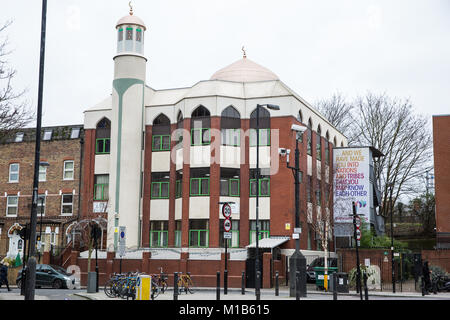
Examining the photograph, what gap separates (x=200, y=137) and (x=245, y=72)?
8.01 metres

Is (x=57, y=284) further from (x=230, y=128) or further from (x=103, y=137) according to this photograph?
(x=230, y=128)

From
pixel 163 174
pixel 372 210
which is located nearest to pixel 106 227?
pixel 163 174

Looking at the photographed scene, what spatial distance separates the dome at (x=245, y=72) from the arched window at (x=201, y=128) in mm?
5339

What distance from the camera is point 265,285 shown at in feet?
117

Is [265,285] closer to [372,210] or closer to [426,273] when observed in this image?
[426,273]

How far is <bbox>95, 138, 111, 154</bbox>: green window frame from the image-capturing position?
46.2 m

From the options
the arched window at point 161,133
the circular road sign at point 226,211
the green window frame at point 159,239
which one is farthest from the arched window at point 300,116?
the circular road sign at point 226,211

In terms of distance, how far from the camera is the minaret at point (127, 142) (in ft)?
143

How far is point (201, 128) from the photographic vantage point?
41969 mm

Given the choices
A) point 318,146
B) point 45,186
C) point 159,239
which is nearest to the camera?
point 159,239

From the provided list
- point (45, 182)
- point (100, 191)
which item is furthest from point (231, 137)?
point (45, 182)

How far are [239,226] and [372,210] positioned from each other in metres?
Result: 14.0

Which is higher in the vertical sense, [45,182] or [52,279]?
[45,182]

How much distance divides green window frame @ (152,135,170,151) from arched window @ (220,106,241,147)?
4851 mm
